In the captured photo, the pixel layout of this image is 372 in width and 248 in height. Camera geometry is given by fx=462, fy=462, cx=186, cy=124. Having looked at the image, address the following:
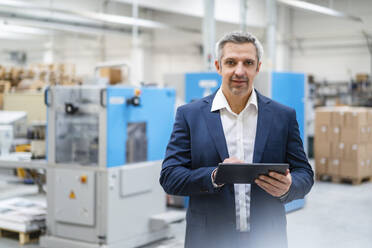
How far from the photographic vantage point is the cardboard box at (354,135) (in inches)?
297

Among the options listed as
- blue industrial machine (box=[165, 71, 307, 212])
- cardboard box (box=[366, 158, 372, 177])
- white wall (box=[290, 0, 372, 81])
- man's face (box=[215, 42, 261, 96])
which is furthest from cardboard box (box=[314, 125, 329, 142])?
man's face (box=[215, 42, 261, 96])

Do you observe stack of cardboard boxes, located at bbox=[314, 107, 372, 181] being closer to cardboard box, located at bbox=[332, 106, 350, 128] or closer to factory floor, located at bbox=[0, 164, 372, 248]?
cardboard box, located at bbox=[332, 106, 350, 128]

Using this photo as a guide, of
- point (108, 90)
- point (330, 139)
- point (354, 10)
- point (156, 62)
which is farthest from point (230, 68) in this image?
point (156, 62)

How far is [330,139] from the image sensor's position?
781 cm

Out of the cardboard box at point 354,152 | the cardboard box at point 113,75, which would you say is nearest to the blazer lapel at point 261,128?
the cardboard box at point 354,152

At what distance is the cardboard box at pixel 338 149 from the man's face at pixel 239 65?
6.49m

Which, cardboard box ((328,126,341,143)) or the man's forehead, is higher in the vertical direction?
the man's forehead

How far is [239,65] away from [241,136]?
253mm

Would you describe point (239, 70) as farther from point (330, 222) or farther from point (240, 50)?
point (330, 222)

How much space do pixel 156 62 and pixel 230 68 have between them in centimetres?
1529

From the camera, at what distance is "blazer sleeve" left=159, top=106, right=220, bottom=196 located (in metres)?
1.54

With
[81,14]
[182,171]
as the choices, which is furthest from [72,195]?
[81,14]

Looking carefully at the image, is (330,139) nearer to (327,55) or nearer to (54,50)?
(327,55)

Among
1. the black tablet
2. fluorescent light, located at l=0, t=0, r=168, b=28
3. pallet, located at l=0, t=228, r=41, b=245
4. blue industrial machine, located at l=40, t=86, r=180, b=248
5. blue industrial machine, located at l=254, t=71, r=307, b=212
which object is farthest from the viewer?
fluorescent light, located at l=0, t=0, r=168, b=28
